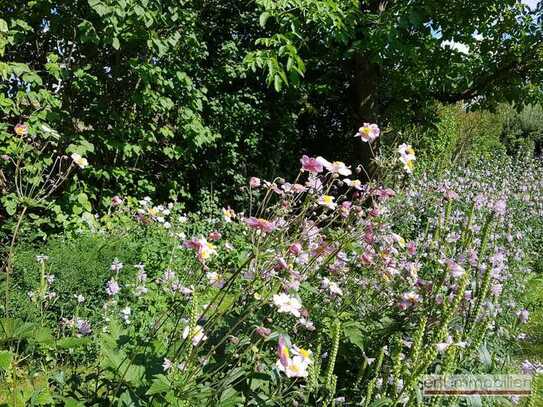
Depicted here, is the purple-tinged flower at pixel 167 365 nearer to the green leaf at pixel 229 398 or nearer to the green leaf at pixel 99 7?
the green leaf at pixel 229 398

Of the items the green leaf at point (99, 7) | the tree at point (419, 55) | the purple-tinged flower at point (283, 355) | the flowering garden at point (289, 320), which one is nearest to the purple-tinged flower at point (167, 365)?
the flowering garden at point (289, 320)

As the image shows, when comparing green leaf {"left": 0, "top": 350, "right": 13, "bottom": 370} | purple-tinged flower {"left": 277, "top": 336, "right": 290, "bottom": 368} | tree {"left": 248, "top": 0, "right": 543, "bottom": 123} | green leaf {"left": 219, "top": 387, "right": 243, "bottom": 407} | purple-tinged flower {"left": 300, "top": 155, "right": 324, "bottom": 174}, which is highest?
tree {"left": 248, "top": 0, "right": 543, "bottom": 123}

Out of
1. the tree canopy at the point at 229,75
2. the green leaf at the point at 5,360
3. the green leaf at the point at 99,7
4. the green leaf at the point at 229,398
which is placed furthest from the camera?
the tree canopy at the point at 229,75

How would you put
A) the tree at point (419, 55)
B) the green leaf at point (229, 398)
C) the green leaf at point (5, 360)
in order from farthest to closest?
the tree at point (419, 55) → the green leaf at point (229, 398) → the green leaf at point (5, 360)

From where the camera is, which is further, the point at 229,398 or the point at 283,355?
the point at 229,398

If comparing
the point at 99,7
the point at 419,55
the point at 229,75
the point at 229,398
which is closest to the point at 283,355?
the point at 229,398

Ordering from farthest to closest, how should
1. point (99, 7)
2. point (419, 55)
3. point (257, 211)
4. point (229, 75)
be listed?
1. point (419, 55)
2. point (229, 75)
3. point (99, 7)
4. point (257, 211)

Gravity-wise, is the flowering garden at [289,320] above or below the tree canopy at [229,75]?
below

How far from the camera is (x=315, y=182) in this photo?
66.9 inches

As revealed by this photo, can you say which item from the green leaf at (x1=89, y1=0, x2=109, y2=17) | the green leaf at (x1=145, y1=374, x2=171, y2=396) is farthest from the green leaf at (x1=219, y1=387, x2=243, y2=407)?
the green leaf at (x1=89, y1=0, x2=109, y2=17)

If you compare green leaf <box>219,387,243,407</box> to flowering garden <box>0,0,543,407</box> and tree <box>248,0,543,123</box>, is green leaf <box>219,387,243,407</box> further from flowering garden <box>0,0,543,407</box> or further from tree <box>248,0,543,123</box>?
tree <box>248,0,543,123</box>

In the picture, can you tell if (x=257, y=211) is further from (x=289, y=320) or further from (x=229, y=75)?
(x=229, y=75)

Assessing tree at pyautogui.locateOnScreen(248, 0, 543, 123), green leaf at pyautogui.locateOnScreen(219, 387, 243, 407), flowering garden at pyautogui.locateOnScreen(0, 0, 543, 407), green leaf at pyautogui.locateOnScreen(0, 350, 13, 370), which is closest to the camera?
green leaf at pyautogui.locateOnScreen(0, 350, 13, 370)

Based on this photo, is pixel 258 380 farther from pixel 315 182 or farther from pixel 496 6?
pixel 496 6
